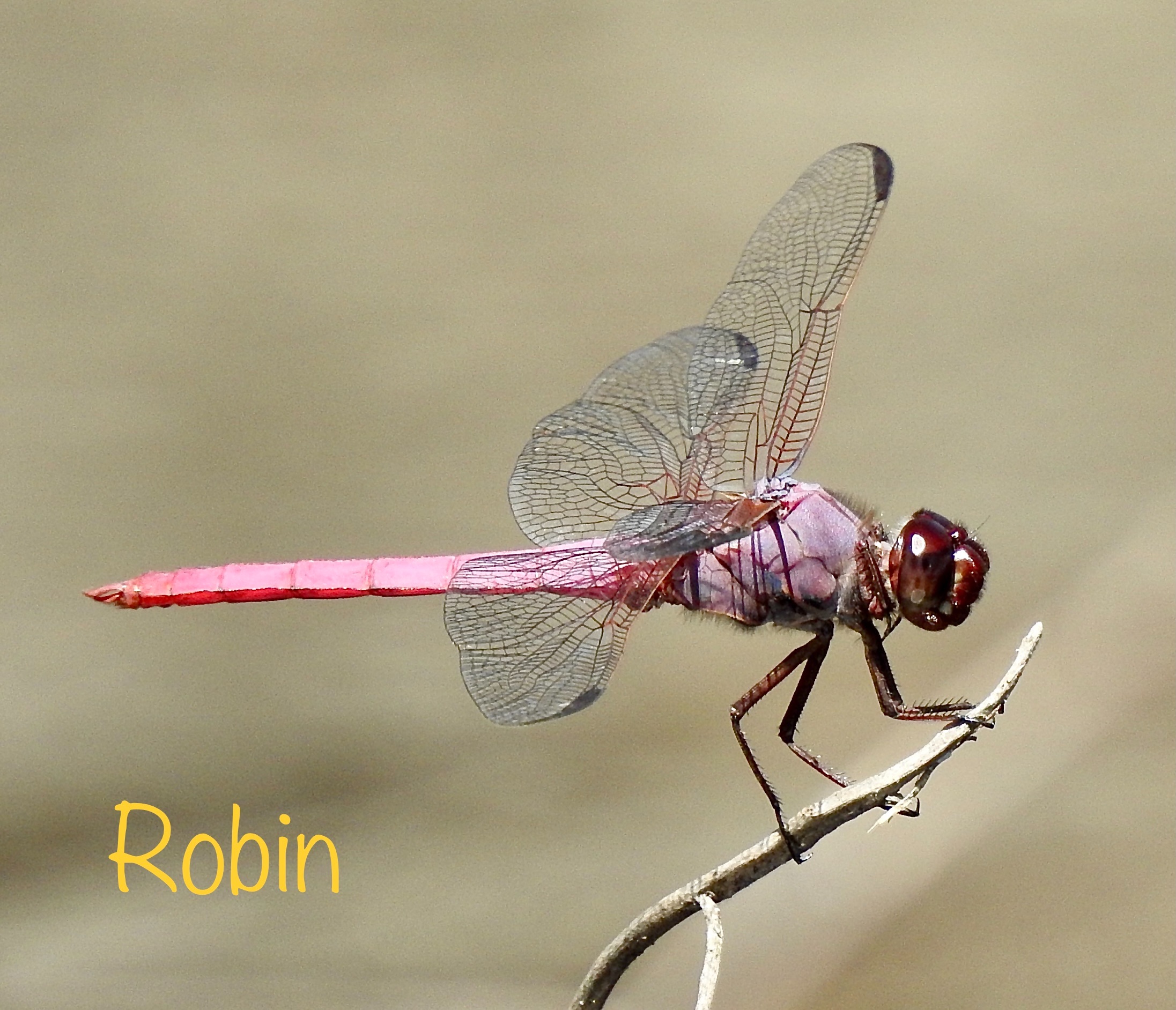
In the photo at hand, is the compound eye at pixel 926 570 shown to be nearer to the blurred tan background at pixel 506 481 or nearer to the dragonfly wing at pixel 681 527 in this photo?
the dragonfly wing at pixel 681 527

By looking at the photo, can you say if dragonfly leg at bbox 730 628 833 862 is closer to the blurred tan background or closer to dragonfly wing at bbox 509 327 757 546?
dragonfly wing at bbox 509 327 757 546

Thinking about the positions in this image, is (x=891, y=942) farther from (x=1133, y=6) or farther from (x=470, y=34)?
(x=1133, y=6)

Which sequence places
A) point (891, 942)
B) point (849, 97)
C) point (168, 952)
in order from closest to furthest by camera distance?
point (168, 952)
point (891, 942)
point (849, 97)

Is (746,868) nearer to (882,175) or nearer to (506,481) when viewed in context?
(882,175)

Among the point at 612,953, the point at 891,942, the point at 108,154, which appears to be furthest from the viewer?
the point at 108,154

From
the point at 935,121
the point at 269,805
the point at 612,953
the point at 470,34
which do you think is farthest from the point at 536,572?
the point at 935,121

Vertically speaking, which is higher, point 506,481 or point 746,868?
point 506,481

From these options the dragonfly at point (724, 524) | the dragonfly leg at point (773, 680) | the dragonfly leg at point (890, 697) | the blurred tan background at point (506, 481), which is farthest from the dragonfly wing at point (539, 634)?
the blurred tan background at point (506, 481)

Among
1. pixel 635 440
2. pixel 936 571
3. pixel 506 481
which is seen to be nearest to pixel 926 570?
pixel 936 571
